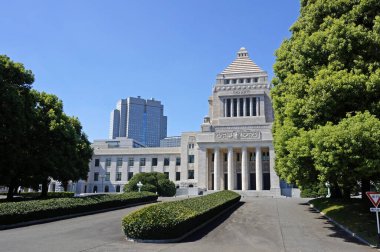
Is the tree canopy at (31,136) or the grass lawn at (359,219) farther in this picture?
the tree canopy at (31,136)

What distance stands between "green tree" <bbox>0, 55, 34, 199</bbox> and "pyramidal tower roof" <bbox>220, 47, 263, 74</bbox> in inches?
2620

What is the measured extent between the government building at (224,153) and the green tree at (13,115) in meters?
44.4

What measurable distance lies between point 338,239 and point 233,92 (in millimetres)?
72219

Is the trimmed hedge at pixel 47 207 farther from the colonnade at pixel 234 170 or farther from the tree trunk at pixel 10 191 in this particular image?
the colonnade at pixel 234 170

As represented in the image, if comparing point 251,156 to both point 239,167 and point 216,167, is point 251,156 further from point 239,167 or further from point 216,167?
point 216,167

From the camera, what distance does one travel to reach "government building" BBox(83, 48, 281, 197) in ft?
240

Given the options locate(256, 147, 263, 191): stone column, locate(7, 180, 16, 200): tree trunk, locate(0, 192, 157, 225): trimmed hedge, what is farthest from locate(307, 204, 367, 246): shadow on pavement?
locate(256, 147, 263, 191): stone column

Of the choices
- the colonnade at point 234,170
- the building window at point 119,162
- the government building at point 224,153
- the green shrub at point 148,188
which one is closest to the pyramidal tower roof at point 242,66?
the government building at point 224,153

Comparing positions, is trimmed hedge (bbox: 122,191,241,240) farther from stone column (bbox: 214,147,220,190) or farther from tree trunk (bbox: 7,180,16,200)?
stone column (bbox: 214,147,220,190)

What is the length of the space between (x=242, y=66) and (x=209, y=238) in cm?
8052

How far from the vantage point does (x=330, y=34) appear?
53.9 ft

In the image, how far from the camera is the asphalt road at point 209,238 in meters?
13.0

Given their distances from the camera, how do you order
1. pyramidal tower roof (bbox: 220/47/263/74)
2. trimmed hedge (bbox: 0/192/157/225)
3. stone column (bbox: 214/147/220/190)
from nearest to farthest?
trimmed hedge (bbox: 0/192/157/225) < stone column (bbox: 214/147/220/190) < pyramidal tower roof (bbox: 220/47/263/74)

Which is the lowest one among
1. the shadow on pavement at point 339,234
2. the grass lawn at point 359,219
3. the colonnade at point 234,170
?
the shadow on pavement at point 339,234
